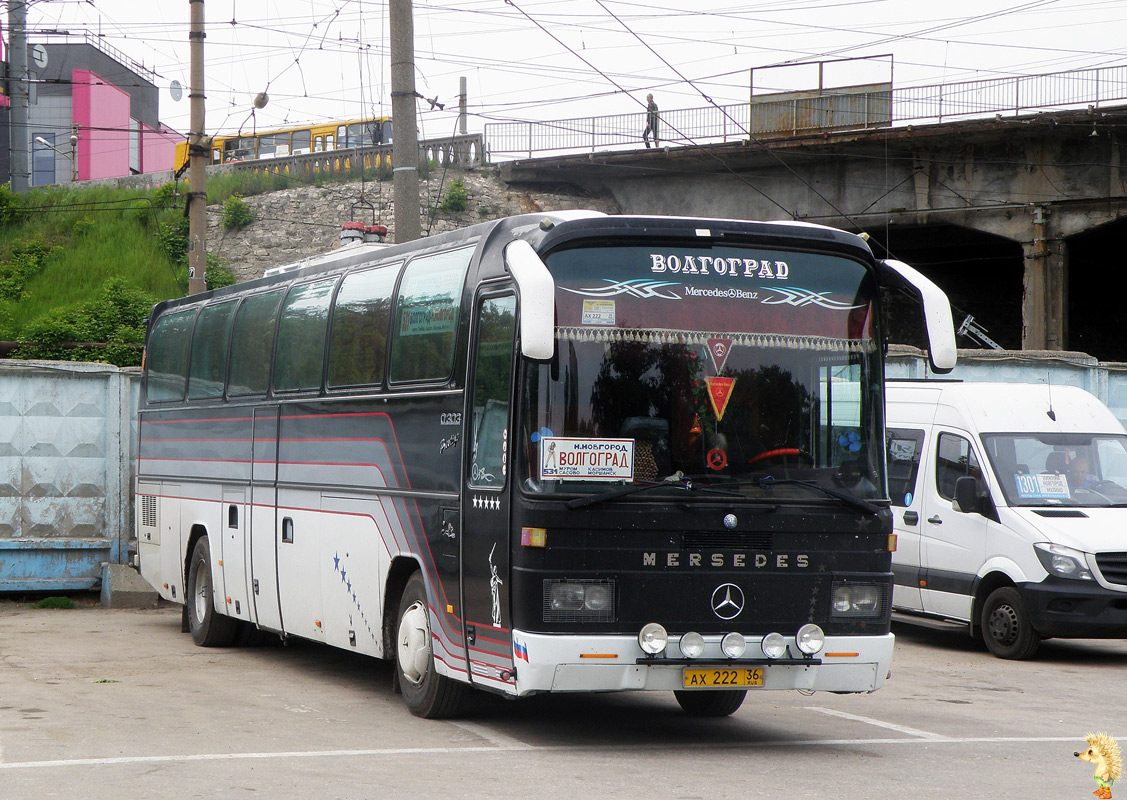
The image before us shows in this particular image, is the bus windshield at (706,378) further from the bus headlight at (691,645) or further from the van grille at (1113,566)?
the van grille at (1113,566)

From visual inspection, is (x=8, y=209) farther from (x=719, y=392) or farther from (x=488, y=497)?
(x=719, y=392)

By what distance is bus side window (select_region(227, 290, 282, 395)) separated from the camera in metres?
12.3

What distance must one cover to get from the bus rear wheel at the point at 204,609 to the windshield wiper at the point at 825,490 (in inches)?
277

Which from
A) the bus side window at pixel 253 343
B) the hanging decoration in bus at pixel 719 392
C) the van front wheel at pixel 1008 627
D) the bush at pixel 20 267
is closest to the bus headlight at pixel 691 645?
the hanging decoration in bus at pixel 719 392

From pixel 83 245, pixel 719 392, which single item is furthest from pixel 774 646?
pixel 83 245

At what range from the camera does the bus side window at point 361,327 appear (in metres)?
10.1

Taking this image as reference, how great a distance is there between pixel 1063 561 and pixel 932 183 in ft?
82.7

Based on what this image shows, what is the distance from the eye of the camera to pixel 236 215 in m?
40.8

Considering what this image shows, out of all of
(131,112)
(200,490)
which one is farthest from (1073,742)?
(131,112)

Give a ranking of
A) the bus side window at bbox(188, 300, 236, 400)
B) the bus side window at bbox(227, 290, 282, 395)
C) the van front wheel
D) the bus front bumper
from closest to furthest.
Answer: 1. the bus front bumper
2. the bus side window at bbox(227, 290, 282, 395)
3. the van front wheel
4. the bus side window at bbox(188, 300, 236, 400)

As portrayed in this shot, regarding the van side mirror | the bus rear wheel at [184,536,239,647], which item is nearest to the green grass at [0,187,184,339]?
the bus rear wheel at [184,536,239,647]

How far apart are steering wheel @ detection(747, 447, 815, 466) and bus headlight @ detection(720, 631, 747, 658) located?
3.33 feet

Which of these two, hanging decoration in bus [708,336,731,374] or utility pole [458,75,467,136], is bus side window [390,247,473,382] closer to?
hanging decoration in bus [708,336,731,374]

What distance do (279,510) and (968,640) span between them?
25.2ft
